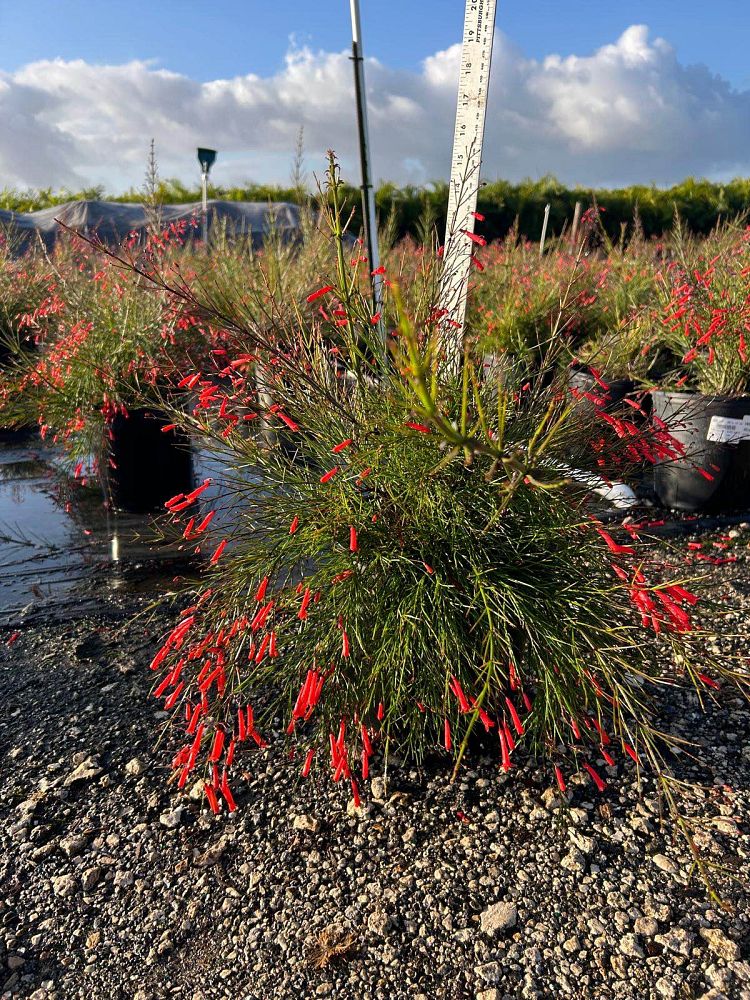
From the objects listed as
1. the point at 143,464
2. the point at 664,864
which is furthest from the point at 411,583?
the point at 143,464

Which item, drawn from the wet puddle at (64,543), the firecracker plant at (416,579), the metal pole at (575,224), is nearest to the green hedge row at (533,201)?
the metal pole at (575,224)

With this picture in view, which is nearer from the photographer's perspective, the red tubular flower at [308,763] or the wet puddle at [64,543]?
the red tubular flower at [308,763]

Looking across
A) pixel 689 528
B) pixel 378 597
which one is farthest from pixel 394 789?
pixel 689 528

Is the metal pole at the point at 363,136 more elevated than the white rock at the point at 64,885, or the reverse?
the metal pole at the point at 363,136

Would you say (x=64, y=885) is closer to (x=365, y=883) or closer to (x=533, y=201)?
(x=365, y=883)

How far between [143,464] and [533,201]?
1233 centimetres

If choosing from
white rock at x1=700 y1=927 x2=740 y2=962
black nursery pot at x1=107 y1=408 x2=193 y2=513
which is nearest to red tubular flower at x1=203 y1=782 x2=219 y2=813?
white rock at x1=700 y1=927 x2=740 y2=962

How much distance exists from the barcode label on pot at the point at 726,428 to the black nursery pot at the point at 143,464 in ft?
9.23

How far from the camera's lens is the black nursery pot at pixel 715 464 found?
13.3 ft

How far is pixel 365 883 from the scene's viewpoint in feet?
5.17

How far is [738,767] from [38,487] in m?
Result: 4.27

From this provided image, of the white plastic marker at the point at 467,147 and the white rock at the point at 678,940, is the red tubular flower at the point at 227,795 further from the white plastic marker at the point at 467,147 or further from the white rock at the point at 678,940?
the white plastic marker at the point at 467,147

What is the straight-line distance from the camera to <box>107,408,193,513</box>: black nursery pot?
13.2ft

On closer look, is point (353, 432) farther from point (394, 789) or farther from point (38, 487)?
point (38, 487)
